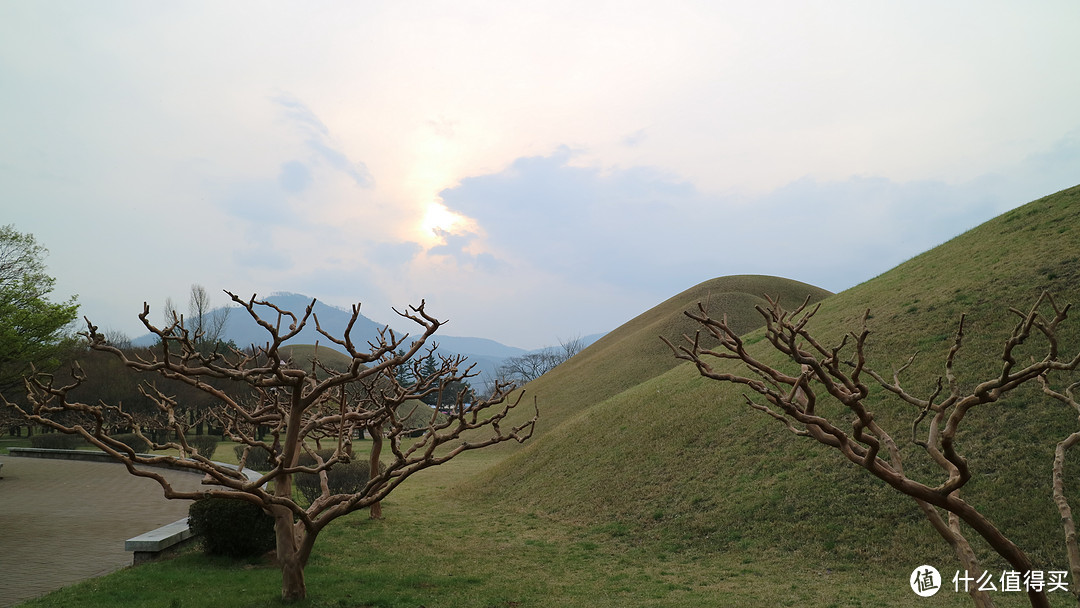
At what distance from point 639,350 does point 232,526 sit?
108 feet

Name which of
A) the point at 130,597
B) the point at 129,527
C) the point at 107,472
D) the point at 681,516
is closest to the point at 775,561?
the point at 681,516

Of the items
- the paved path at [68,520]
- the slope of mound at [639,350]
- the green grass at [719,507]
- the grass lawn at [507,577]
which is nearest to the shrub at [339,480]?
the green grass at [719,507]

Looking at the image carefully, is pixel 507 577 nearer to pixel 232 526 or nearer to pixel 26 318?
pixel 232 526

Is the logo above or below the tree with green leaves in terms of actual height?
below

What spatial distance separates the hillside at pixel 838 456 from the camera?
36.2ft

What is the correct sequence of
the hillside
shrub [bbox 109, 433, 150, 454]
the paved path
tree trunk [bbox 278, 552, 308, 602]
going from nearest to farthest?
tree trunk [bbox 278, 552, 308, 602] → the paved path → the hillside → shrub [bbox 109, 433, 150, 454]

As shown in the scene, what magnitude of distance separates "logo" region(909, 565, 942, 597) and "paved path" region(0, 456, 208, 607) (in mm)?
12517

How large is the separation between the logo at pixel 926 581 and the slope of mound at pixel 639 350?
747 inches

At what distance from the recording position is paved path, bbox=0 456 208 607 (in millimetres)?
9828

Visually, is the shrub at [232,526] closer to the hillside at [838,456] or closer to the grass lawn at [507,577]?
the grass lawn at [507,577]

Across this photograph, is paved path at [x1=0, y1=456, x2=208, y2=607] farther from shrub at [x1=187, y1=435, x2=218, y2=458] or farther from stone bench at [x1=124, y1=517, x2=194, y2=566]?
shrub at [x1=187, y1=435, x2=218, y2=458]

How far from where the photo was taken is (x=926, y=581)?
31.2ft

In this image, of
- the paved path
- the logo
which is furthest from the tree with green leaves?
the logo

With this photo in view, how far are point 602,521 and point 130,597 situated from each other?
9929 millimetres
